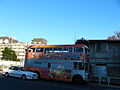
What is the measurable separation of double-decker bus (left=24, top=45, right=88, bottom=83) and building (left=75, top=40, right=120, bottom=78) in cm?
538

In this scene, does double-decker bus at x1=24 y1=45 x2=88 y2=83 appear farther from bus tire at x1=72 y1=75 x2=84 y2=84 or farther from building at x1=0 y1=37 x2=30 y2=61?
building at x1=0 y1=37 x2=30 y2=61

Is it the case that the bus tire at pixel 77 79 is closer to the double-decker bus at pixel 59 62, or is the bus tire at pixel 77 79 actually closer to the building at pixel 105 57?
the double-decker bus at pixel 59 62

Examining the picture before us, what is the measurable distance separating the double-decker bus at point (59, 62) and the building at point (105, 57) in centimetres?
538

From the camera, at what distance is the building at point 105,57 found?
2366 cm

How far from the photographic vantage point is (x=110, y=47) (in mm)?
24219

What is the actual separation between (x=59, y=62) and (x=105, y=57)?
24.9 ft

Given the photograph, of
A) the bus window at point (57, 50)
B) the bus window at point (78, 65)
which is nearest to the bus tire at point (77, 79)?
the bus window at point (78, 65)

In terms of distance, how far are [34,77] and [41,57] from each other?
3142mm

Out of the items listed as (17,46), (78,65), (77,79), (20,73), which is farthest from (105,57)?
(17,46)

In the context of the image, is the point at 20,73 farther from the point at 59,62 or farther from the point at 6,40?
the point at 6,40

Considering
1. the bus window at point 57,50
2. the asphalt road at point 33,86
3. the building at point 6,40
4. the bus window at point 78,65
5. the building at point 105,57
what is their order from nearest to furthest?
the asphalt road at point 33,86 < the bus window at point 78,65 < the bus window at point 57,50 < the building at point 105,57 < the building at point 6,40

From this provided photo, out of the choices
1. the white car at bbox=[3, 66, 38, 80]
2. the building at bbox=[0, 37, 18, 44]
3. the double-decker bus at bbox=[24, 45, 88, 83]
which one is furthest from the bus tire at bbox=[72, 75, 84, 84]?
the building at bbox=[0, 37, 18, 44]

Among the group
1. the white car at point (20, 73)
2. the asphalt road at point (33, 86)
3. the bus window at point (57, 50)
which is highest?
the bus window at point (57, 50)

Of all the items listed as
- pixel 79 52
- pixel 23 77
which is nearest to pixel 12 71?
pixel 23 77
